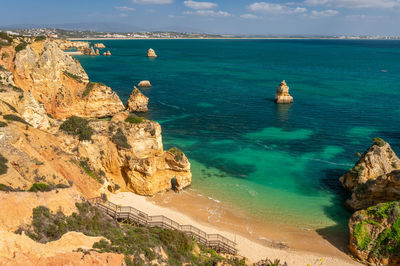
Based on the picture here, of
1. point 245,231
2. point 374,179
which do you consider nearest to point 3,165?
point 245,231

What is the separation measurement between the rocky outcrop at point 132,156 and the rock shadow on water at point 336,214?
1464cm

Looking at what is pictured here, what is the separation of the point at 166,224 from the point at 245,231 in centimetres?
735

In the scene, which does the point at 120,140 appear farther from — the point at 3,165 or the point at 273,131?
the point at 273,131

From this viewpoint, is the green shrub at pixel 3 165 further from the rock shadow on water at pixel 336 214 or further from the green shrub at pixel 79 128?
the rock shadow on water at pixel 336 214

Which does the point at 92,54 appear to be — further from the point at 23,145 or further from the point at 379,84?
the point at 23,145

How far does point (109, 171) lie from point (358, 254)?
76.9ft

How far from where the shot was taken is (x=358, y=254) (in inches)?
905

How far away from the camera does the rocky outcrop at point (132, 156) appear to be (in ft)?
93.2

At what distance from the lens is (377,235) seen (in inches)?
900

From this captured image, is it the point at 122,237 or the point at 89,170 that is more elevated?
the point at 122,237

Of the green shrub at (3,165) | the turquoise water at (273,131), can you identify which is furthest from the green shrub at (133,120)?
the green shrub at (3,165)

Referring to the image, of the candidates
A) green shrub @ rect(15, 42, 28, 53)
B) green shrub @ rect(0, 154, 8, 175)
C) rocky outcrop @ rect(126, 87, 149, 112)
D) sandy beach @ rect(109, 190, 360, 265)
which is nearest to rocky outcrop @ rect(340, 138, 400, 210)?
sandy beach @ rect(109, 190, 360, 265)

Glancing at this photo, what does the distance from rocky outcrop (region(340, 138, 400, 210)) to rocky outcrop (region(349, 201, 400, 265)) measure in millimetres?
4105

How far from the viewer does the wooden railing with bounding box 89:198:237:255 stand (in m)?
22.6
